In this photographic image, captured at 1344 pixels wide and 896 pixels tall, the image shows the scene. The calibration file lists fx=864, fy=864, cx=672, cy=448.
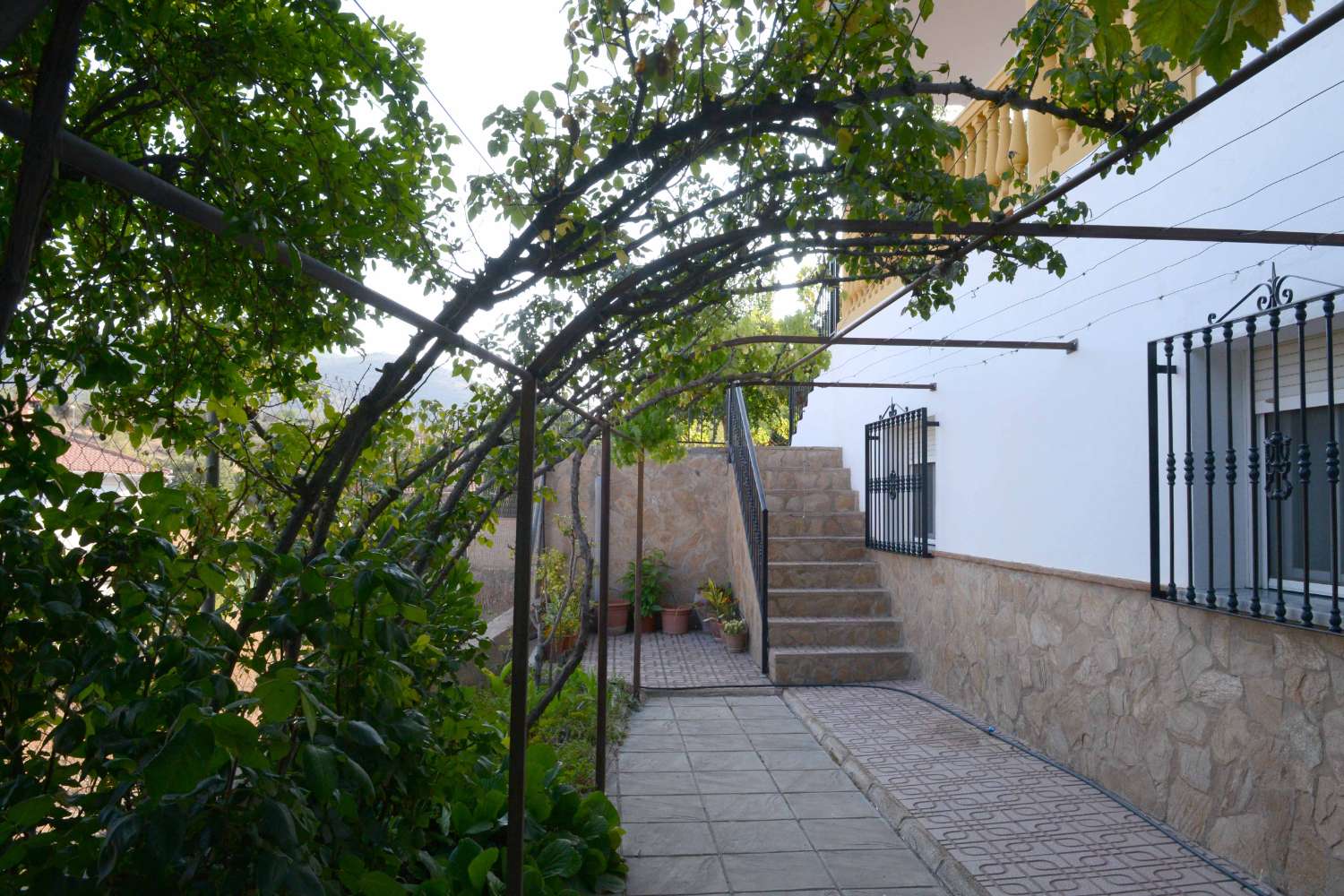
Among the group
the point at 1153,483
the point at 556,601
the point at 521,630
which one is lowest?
the point at 556,601

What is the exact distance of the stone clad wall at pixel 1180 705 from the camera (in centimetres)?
291

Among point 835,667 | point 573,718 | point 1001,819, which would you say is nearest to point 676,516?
point 835,667

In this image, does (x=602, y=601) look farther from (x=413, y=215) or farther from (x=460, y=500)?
(x=413, y=215)

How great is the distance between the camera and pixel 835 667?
6613 mm

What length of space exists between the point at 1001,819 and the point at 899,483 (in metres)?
3.62

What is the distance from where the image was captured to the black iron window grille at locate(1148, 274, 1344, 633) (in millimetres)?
3064

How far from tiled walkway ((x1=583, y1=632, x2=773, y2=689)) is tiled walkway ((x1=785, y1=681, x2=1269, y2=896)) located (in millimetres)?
1507

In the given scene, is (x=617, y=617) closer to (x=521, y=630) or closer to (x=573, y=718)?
(x=573, y=718)

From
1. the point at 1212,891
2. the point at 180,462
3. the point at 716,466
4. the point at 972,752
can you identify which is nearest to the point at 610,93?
the point at 180,462

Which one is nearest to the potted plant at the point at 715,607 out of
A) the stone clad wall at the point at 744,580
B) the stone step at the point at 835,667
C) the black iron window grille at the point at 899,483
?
the stone clad wall at the point at 744,580

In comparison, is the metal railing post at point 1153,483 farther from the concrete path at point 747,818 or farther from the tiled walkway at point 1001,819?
the concrete path at point 747,818

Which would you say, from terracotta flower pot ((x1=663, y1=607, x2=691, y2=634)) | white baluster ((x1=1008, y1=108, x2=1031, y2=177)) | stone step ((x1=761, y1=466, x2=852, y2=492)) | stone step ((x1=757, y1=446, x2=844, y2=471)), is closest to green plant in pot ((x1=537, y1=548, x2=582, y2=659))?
terracotta flower pot ((x1=663, y1=607, x2=691, y2=634))

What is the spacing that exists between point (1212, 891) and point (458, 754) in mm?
2778

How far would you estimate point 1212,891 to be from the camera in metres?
3.04
